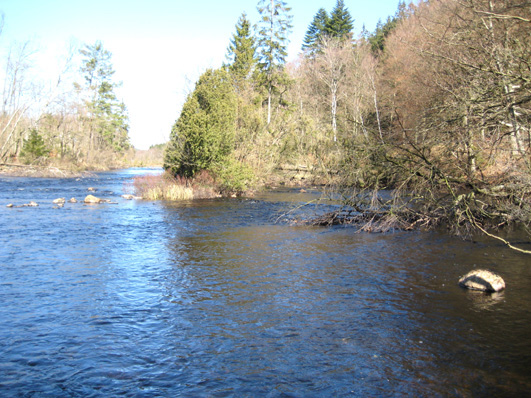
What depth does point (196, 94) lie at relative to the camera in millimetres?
28109

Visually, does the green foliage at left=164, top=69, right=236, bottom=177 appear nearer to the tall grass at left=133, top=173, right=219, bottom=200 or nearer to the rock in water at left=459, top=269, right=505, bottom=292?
the tall grass at left=133, top=173, right=219, bottom=200

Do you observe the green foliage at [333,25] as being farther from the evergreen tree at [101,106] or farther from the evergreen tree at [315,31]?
the evergreen tree at [101,106]

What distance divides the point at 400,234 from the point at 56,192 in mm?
Result: 23592

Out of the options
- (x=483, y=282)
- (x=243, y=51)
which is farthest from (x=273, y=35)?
(x=483, y=282)

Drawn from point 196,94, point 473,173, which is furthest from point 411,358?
point 196,94

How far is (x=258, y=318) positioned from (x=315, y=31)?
6353 centimetres

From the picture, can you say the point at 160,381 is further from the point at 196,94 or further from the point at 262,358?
the point at 196,94

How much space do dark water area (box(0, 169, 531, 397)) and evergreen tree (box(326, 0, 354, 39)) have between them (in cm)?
5238

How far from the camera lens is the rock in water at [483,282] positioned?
364 inches

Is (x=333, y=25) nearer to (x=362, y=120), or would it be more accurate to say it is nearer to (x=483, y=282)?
(x=362, y=120)

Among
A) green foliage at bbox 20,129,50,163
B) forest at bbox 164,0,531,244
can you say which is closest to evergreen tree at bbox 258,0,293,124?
forest at bbox 164,0,531,244

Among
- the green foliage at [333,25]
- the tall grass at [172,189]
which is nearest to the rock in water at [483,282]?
the tall grass at [172,189]

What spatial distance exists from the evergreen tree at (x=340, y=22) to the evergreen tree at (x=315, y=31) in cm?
88

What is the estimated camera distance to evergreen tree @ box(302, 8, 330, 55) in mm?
61844
